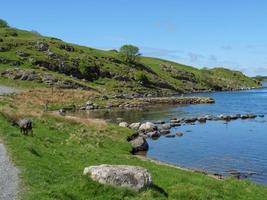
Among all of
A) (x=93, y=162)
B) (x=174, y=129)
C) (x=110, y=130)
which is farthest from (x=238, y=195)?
(x=174, y=129)

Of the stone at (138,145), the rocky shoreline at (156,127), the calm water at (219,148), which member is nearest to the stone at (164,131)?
the rocky shoreline at (156,127)

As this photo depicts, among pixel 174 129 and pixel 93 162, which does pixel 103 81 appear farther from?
pixel 93 162

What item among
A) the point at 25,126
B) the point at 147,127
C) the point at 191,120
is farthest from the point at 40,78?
the point at 25,126

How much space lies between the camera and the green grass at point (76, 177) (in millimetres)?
23484

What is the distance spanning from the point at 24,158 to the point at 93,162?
707cm

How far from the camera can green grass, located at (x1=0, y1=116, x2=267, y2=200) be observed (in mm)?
23484

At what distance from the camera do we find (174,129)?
8112cm

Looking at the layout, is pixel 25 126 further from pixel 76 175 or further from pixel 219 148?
pixel 219 148

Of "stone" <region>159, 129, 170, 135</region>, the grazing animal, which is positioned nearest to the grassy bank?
the grazing animal

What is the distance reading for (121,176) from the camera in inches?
965

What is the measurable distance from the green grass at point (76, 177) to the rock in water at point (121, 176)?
1.40ft

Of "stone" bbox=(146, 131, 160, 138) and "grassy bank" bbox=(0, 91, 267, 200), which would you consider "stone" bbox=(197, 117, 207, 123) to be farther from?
"grassy bank" bbox=(0, 91, 267, 200)

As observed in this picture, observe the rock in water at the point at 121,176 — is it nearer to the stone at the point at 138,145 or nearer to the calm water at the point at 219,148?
the calm water at the point at 219,148

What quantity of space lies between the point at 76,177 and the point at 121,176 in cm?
334
